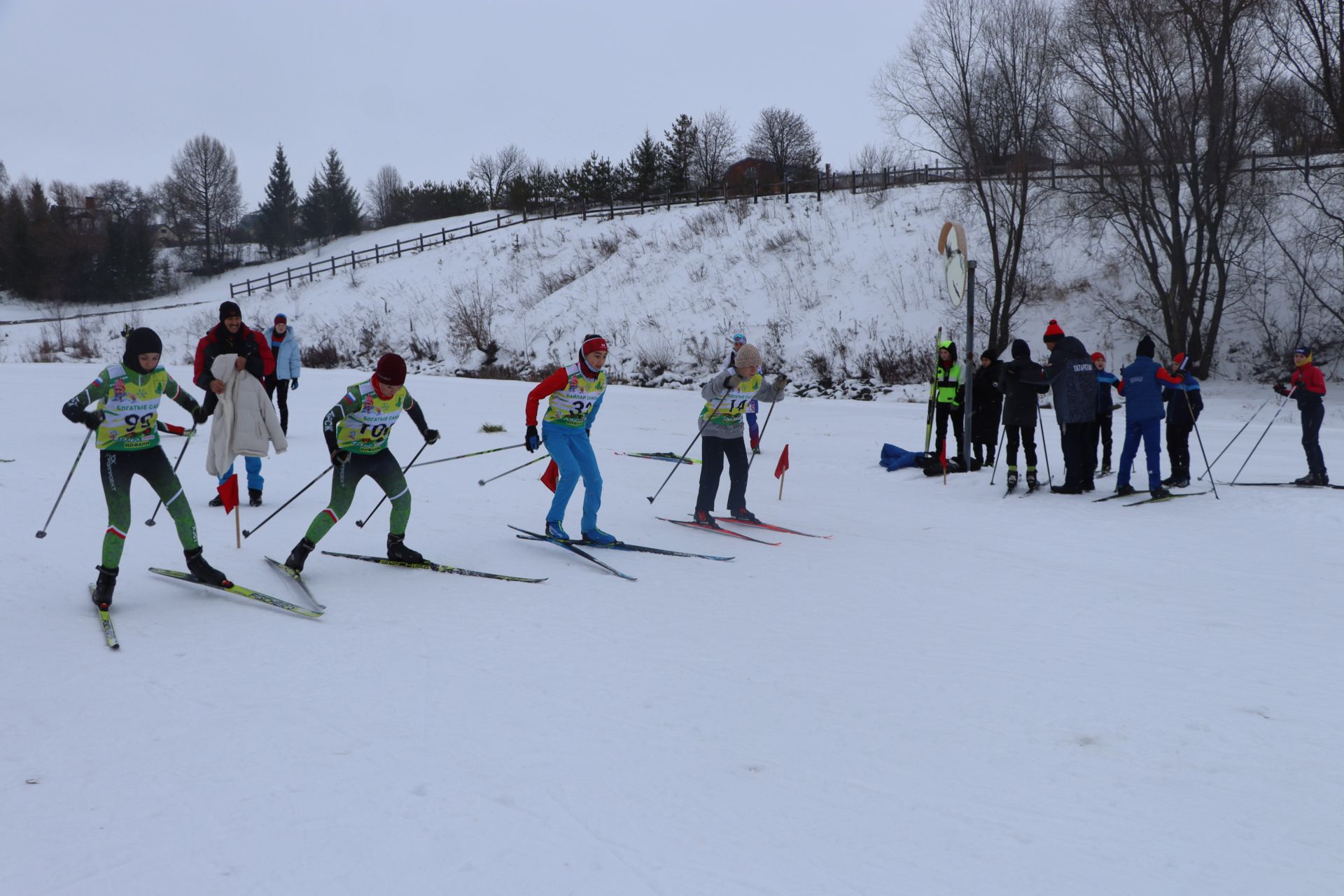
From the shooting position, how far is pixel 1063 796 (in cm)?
345

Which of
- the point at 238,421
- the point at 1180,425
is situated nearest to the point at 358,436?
the point at 238,421

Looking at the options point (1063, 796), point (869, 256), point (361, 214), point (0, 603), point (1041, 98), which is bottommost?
point (1063, 796)

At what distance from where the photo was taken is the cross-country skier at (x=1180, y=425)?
10250 millimetres

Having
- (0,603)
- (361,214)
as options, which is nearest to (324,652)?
(0,603)

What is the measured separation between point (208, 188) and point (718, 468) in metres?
68.0

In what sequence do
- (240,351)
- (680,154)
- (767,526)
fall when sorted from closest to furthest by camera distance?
(767,526)
(240,351)
(680,154)

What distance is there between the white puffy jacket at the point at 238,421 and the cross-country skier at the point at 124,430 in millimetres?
1838

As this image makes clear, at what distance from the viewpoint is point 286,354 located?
1284 cm

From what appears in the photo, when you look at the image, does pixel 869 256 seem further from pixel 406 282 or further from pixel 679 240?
pixel 406 282

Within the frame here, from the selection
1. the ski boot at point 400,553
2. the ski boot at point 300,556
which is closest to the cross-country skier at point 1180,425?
the ski boot at point 400,553

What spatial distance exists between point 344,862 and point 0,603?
4.18 metres

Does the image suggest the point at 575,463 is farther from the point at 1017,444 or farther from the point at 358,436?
the point at 1017,444

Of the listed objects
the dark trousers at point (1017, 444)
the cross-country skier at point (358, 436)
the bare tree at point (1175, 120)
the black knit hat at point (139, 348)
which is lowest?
the dark trousers at point (1017, 444)

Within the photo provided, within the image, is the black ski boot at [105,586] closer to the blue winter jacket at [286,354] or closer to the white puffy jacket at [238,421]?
the white puffy jacket at [238,421]
